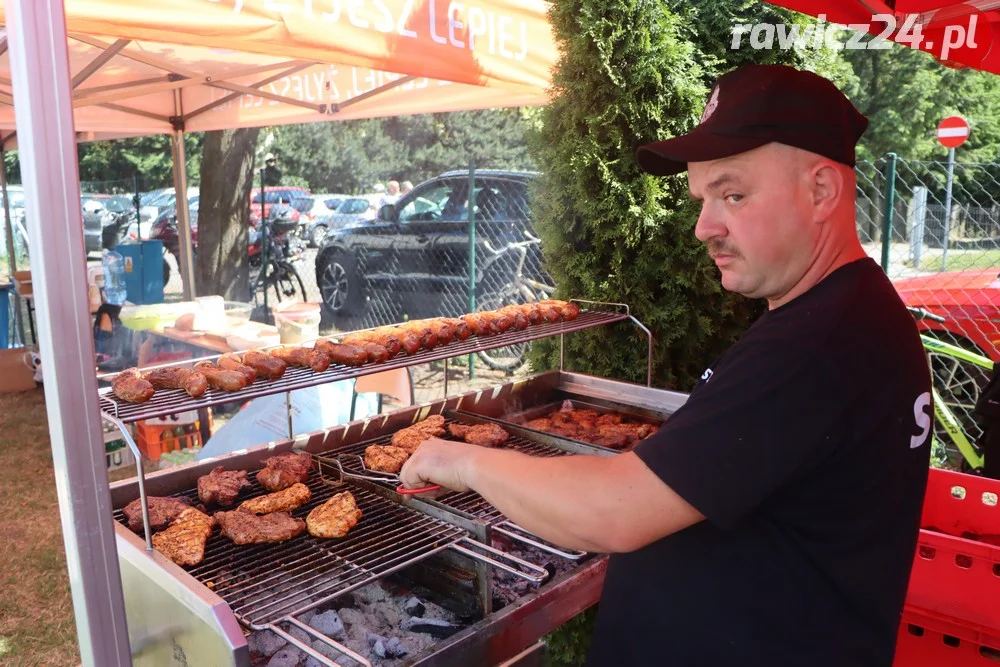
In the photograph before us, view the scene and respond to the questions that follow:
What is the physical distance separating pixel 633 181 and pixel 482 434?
6.91 feet

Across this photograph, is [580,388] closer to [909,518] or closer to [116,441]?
[909,518]

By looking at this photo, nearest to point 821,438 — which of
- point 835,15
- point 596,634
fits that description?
point 596,634

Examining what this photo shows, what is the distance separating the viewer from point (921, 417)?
4.67 feet

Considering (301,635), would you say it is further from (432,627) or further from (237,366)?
(237,366)

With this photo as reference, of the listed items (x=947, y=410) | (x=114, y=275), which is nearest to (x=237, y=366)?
(x=947, y=410)

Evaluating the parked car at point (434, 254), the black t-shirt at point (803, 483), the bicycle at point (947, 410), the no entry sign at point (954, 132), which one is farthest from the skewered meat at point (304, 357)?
the no entry sign at point (954, 132)

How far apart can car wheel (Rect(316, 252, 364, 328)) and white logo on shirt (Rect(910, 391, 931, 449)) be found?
10208 mm

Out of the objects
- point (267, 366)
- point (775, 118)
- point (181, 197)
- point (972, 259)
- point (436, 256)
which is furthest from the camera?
point (972, 259)

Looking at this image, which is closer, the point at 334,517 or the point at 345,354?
the point at 334,517

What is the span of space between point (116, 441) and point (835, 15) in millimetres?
5873

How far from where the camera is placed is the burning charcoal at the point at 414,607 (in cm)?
231

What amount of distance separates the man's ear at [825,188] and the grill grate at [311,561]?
1.33 m

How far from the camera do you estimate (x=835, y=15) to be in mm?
3125

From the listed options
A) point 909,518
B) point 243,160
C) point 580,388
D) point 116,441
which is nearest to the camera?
point 909,518
